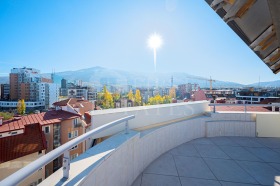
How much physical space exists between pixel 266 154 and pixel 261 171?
1090mm

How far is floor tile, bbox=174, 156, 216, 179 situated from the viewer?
2.63 m

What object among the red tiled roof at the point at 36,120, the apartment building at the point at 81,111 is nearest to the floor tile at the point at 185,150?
the apartment building at the point at 81,111

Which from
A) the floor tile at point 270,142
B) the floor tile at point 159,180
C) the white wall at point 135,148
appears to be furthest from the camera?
the floor tile at point 270,142

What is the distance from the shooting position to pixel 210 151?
12.1 ft

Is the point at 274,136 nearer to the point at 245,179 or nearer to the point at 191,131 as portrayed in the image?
the point at 191,131

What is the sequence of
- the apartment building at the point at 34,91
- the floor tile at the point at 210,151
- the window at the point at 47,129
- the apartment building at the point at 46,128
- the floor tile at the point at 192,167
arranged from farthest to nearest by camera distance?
the apartment building at the point at 34,91 → the window at the point at 47,129 → the apartment building at the point at 46,128 → the floor tile at the point at 210,151 → the floor tile at the point at 192,167

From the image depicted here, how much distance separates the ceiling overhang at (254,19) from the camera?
51.4 inches

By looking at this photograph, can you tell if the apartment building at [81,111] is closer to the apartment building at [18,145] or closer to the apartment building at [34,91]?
the apartment building at [18,145]

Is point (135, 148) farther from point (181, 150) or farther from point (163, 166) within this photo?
point (181, 150)

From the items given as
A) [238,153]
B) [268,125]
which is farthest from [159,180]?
[268,125]

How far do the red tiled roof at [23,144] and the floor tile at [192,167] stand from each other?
1067 centimetres

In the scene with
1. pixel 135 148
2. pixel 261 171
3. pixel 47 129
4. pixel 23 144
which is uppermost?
pixel 135 148

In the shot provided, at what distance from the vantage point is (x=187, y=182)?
241cm

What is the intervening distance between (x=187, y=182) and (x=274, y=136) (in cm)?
440
